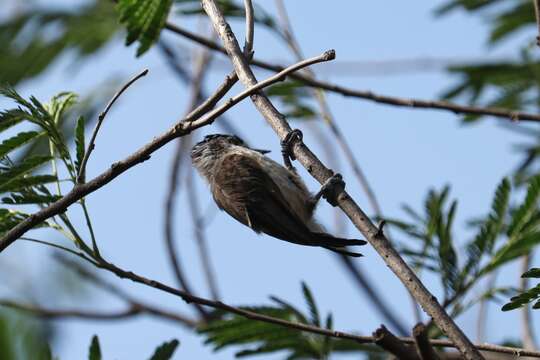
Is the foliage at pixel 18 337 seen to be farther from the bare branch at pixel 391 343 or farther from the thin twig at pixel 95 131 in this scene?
the bare branch at pixel 391 343

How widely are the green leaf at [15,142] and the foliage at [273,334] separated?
1.10 meters

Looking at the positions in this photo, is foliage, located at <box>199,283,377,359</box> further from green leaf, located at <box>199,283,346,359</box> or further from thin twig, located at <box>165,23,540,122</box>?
thin twig, located at <box>165,23,540,122</box>

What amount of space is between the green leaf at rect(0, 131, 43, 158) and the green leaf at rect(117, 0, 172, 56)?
1.46 ft

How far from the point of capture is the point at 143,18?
3008mm

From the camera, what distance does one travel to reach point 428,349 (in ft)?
6.85

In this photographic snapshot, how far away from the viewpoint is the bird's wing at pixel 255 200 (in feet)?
13.9

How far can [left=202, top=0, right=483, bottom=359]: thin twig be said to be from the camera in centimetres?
228

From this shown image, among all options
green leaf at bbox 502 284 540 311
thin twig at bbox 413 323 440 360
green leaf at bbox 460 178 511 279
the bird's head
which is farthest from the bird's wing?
thin twig at bbox 413 323 440 360

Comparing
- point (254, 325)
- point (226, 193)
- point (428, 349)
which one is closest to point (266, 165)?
point (226, 193)

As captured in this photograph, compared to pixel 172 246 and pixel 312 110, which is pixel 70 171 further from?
pixel 172 246

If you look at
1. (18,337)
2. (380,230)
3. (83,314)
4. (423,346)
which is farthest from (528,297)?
(83,314)

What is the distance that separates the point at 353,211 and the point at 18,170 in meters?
1.08

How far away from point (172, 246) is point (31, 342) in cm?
399

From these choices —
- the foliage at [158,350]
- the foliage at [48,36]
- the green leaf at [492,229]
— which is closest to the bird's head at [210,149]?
the foliage at [48,36]
